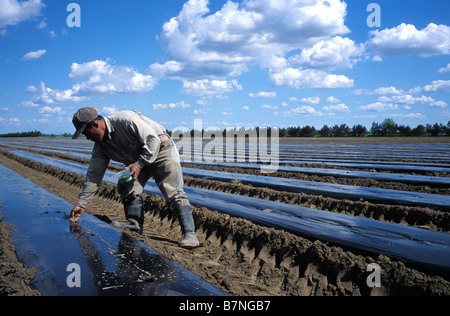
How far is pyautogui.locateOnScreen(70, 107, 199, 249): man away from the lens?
346 centimetres

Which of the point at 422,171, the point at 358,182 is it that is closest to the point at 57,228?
the point at 358,182

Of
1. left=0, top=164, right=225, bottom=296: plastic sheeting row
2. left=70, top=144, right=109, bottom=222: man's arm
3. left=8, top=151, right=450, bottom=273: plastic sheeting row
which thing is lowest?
left=0, top=164, right=225, bottom=296: plastic sheeting row

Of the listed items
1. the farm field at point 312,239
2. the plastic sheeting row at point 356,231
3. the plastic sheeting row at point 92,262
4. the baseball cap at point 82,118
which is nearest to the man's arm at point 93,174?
the plastic sheeting row at point 92,262

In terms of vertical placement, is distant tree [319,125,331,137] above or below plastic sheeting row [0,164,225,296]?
above

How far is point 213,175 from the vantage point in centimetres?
952

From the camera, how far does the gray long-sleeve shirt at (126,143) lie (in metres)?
3.47

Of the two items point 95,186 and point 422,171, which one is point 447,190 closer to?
point 422,171

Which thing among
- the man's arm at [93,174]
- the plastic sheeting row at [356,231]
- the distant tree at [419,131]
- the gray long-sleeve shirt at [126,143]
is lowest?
the plastic sheeting row at [356,231]

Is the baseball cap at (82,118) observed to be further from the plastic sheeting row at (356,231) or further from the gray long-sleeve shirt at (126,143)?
the plastic sheeting row at (356,231)

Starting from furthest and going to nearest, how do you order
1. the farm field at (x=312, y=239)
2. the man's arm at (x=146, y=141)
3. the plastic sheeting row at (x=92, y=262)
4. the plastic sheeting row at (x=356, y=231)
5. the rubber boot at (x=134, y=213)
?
1. the rubber boot at (x=134, y=213)
2. the man's arm at (x=146, y=141)
3. the plastic sheeting row at (x=356, y=231)
4. the farm field at (x=312, y=239)
5. the plastic sheeting row at (x=92, y=262)

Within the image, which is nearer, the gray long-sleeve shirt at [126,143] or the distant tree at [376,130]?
the gray long-sleeve shirt at [126,143]

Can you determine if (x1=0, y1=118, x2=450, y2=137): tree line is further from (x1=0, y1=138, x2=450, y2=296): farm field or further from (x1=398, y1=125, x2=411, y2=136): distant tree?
(x1=0, y1=138, x2=450, y2=296): farm field

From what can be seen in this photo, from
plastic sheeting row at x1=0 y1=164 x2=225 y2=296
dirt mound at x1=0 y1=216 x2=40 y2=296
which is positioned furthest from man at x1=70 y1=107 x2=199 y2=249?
dirt mound at x1=0 y1=216 x2=40 y2=296
